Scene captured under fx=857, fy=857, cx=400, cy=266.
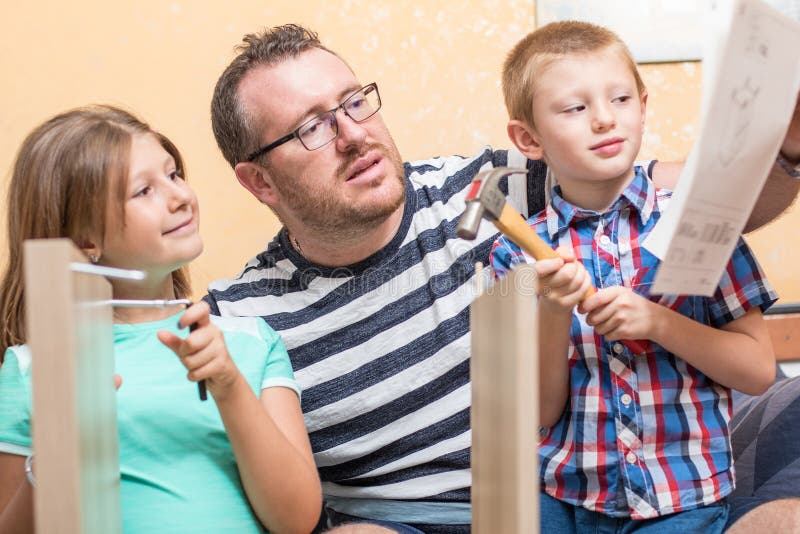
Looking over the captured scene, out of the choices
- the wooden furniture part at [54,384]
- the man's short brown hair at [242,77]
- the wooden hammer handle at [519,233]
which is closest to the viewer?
the wooden furniture part at [54,384]

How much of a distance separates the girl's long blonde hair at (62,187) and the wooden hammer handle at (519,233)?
A: 57 cm

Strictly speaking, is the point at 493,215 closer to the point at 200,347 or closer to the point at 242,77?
the point at 200,347

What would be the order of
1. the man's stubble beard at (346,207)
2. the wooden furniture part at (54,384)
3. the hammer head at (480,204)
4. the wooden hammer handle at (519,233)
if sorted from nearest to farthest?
the wooden furniture part at (54,384), the hammer head at (480,204), the wooden hammer handle at (519,233), the man's stubble beard at (346,207)

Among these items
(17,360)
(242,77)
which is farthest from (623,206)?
(17,360)

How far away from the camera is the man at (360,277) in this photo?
1439mm

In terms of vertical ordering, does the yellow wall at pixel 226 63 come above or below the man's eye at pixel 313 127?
above

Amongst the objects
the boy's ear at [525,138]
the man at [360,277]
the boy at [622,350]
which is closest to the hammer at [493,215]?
the boy at [622,350]

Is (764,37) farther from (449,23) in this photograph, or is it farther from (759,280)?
(449,23)

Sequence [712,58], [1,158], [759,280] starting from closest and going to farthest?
[712,58] → [759,280] → [1,158]

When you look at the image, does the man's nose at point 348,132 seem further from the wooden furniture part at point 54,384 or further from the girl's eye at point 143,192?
the wooden furniture part at point 54,384

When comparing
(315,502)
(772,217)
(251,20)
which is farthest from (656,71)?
(315,502)

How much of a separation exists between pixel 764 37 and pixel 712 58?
73mm

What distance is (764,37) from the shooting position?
0.88 meters

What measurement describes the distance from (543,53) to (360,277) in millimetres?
514
